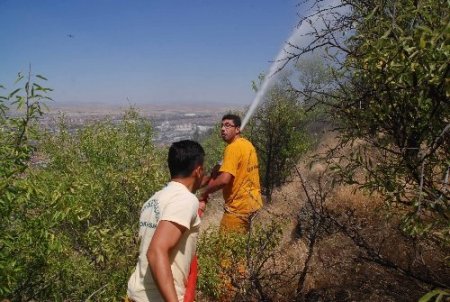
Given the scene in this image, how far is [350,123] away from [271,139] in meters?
17.7

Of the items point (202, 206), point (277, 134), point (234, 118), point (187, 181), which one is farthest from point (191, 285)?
point (277, 134)

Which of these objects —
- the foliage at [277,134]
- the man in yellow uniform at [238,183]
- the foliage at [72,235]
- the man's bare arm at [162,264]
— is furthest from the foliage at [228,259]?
the foliage at [277,134]

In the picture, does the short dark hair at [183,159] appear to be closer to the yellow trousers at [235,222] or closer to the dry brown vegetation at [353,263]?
the dry brown vegetation at [353,263]

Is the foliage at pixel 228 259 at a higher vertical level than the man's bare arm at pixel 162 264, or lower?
lower

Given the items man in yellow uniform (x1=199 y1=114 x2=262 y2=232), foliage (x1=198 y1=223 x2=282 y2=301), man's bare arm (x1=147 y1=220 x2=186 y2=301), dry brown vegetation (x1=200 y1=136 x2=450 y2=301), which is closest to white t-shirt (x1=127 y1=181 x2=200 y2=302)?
man's bare arm (x1=147 y1=220 x2=186 y2=301)

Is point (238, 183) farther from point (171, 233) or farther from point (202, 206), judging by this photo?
point (171, 233)

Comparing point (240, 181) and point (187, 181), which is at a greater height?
point (187, 181)

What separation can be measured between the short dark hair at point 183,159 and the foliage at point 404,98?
154 cm

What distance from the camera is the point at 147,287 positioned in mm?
2834

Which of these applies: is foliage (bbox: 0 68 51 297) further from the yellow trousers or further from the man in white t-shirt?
the yellow trousers

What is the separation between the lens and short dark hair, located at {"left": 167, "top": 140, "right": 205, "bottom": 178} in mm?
3068

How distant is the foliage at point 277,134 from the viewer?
2086 centimetres

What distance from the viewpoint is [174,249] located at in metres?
2.83

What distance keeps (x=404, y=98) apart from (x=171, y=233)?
7.82 ft
